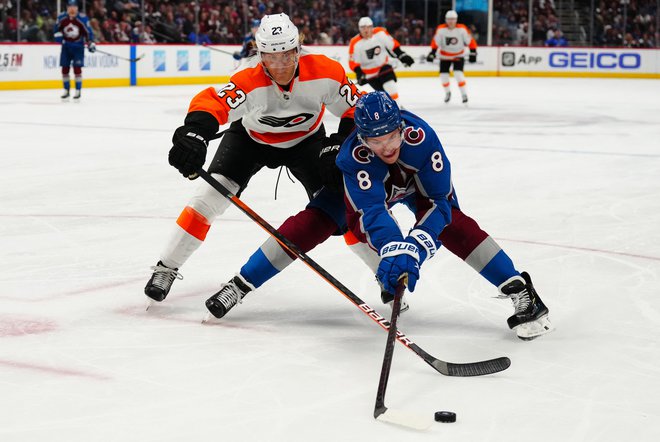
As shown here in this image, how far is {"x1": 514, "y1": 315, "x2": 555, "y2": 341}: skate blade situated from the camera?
2895 millimetres

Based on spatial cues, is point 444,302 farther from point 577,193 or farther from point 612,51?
point 612,51

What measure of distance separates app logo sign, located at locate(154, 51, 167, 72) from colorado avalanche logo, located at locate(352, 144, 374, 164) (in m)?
14.4

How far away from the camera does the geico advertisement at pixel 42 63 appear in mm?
14141

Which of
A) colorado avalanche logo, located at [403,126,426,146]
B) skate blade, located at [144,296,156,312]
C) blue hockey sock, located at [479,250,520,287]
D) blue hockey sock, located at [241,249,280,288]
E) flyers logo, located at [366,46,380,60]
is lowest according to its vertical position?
skate blade, located at [144,296,156,312]

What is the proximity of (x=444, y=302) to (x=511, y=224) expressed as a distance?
1523 millimetres

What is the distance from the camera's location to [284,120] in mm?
3303

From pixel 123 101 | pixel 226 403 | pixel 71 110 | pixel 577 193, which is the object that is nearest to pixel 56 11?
pixel 123 101

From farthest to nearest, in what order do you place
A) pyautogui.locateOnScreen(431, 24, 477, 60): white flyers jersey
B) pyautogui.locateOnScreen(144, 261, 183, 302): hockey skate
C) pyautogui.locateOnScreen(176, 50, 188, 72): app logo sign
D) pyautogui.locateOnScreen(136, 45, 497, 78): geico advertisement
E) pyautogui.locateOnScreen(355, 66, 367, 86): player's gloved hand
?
pyautogui.locateOnScreen(176, 50, 188, 72): app logo sign < pyautogui.locateOnScreen(136, 45, 497, 78): geico advertisement < pyautogui.locateOnScreen(431, 24, 477, 60): white flyers jersey < pyautogui.locateOnScreen(355, 66, 367, 86): player's gloved hand < pyautogui.locateOnScreen(144, 261, 183, 302): hockey skate

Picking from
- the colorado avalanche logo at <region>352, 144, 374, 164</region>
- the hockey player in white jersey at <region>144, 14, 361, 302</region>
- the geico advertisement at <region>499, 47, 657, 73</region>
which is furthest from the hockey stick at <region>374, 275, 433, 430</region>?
the geico advertisement at <region>499, 47, 657, 73</region>

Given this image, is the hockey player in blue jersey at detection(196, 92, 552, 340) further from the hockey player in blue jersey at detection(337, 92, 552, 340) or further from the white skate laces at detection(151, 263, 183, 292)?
the white skate laces at detection(151, 263, 183, 292)

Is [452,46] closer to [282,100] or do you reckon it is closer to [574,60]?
[574,60]

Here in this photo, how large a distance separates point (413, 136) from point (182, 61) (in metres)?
15.0

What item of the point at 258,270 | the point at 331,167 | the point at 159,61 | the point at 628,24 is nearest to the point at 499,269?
the point at 331,167

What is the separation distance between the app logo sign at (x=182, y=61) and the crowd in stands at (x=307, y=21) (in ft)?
1.05
